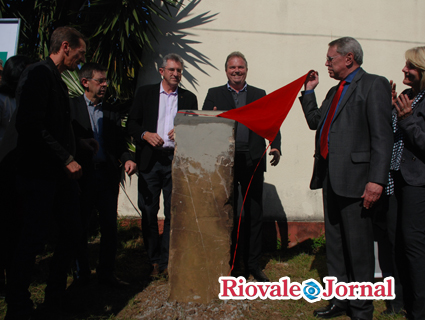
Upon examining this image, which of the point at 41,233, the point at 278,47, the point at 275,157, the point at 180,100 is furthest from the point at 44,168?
the point at 278,47

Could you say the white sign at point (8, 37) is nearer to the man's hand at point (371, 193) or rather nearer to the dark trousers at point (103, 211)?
the dark trousers at point (103, 211)

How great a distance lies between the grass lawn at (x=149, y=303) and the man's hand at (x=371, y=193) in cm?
96

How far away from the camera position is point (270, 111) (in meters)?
3.38

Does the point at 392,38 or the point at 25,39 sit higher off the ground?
the point at 392,38

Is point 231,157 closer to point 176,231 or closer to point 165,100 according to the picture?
point 176,231

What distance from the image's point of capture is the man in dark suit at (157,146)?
12.2 feet

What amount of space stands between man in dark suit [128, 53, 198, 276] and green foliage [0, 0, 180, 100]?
1007 mm

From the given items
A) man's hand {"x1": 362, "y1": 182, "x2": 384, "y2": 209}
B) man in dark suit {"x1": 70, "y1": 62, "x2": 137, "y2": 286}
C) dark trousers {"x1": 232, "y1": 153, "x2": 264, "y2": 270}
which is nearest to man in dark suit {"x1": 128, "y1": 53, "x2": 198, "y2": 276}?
man in dark suit {"x1": 70, "y1": 62, "x2": 137, "y2": 286}

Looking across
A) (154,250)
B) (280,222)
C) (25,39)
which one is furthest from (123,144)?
(25,39)

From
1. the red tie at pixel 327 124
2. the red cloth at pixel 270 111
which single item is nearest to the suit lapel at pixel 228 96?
the red cloth at pixel 270 111

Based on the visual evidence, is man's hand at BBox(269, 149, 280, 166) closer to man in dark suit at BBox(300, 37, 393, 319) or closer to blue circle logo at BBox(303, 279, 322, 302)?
man in dark suit at BBox(300, 37, 393, 319)

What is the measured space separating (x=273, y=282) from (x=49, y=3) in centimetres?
440

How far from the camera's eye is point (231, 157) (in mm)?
3062

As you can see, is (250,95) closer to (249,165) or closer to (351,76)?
(249,165)
